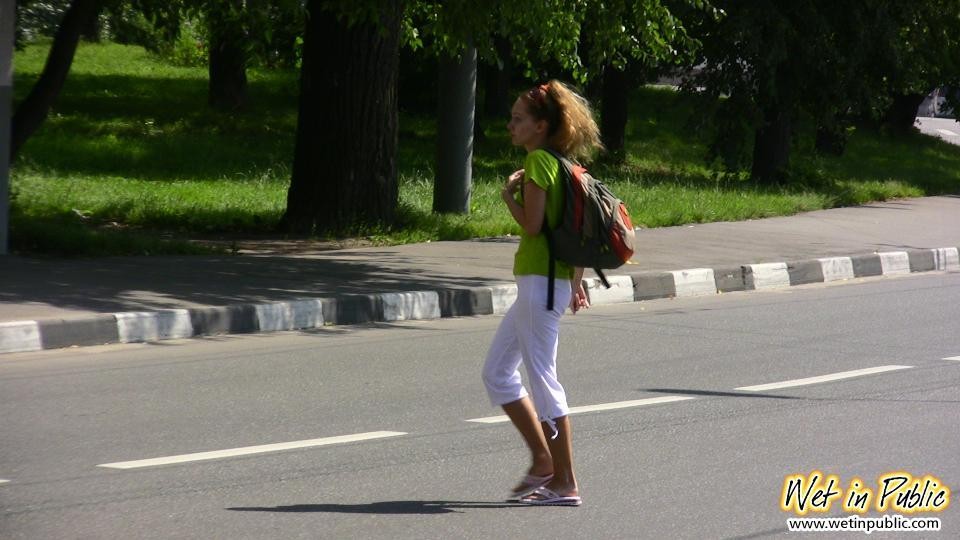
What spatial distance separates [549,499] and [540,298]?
30.1 inches

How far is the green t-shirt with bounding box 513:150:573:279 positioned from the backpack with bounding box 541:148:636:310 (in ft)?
0.07

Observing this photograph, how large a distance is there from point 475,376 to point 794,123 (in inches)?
647

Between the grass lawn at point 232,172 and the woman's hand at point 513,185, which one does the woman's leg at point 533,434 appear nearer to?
the woman's hand at point 513,185

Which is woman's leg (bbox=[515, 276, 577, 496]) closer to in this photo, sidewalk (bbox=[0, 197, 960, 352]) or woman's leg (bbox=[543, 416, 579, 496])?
woman's leg (bbox=[543, 416, 579, 496])

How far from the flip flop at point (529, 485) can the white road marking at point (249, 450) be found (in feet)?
3.81

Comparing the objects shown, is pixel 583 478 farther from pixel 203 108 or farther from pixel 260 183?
pixel 203 108

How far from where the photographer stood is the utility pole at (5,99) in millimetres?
10938

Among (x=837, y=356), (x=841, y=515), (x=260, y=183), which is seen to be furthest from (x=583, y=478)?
(x=260, y=183)

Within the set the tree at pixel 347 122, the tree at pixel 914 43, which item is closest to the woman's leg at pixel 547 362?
the tree at pixel 347 122

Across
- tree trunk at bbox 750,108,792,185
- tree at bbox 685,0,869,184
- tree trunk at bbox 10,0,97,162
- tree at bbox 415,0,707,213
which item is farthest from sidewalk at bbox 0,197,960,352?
tree trunk at bbox 750,108,792,185

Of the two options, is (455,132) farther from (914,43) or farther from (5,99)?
(914,43)

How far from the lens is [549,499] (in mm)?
5297

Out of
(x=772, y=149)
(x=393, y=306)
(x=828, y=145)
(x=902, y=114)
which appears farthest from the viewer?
(x=902, y=114)

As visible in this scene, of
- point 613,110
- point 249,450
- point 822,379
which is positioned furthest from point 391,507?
point 613,110
